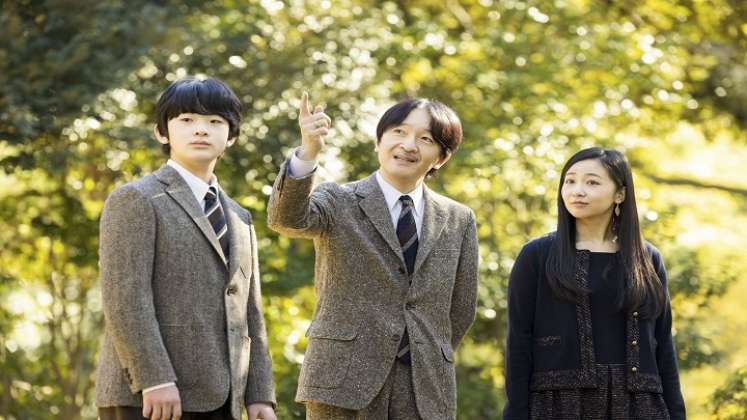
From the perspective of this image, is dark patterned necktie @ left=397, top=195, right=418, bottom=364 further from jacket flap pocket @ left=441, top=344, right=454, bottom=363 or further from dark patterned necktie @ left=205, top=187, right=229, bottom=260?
dark patterned necktie @ left=205, top=187, right=229, bottom=260

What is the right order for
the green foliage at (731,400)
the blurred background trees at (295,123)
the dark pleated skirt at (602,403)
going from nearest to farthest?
the dark pleated skirt at (602,403)
the green foliage at (731,400)
the blurred background trees at (295,123)

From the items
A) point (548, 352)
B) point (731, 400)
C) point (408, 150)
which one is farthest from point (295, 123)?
point (548, 352)

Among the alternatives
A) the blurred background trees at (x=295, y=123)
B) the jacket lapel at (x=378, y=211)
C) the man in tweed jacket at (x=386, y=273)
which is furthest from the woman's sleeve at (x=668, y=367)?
the blurred background trees at (x=295, y=123)

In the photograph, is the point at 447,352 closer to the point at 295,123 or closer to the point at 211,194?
the point at 211,194

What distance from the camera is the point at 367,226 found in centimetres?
376

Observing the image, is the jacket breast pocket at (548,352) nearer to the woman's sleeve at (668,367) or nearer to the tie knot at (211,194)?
the woman's sleeve at (668,367)

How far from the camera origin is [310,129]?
11.2 feet

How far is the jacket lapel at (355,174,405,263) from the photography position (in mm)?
3730

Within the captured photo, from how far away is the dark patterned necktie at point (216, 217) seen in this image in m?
3.50

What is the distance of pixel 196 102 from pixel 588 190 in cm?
137

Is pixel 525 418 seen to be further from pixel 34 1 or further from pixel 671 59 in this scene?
pixel 671 59

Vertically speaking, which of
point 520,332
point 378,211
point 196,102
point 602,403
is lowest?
point 602,403

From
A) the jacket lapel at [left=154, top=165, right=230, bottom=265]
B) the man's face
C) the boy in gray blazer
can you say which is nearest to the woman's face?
the man's face

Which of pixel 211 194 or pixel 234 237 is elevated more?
pixel 211 194
